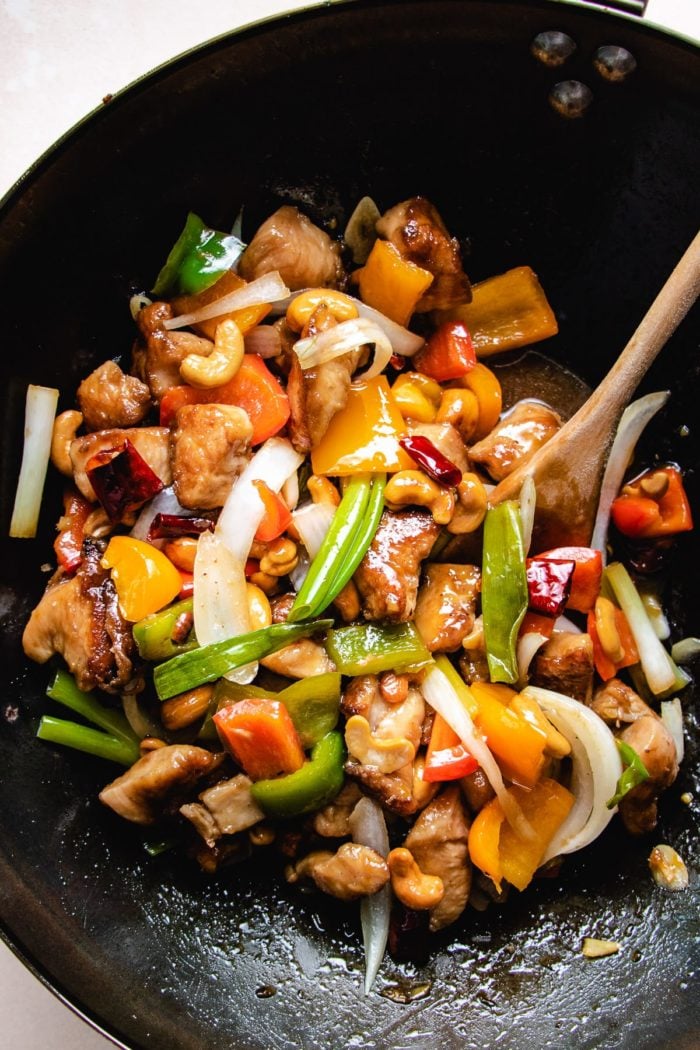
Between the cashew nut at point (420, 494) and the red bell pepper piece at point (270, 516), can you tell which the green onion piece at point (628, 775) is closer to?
the cashew nut at point (420, 494)

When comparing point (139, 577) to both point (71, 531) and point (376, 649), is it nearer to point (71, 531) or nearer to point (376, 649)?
point (71, 531)

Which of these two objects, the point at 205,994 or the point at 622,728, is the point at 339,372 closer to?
the point at 622,728

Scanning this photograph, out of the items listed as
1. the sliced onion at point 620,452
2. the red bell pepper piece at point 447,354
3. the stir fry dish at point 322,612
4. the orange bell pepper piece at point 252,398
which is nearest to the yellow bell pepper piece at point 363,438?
the stir fry dish at point 322,612

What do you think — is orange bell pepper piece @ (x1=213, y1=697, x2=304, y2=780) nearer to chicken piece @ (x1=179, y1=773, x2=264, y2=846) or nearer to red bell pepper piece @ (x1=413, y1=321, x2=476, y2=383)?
chicken piece @ (x1=179, y1=773, x2=264, y2=846)

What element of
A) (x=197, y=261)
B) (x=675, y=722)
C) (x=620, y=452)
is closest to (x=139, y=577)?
(x=197, y=261)

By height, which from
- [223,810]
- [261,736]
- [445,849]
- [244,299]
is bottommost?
[223,810]

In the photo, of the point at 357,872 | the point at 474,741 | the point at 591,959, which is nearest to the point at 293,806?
the point at 357,872

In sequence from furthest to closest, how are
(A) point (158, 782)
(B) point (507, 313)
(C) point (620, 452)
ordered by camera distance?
(B) point (507, 313) < (C) point (620, 452) < (A) point (158, 782)
